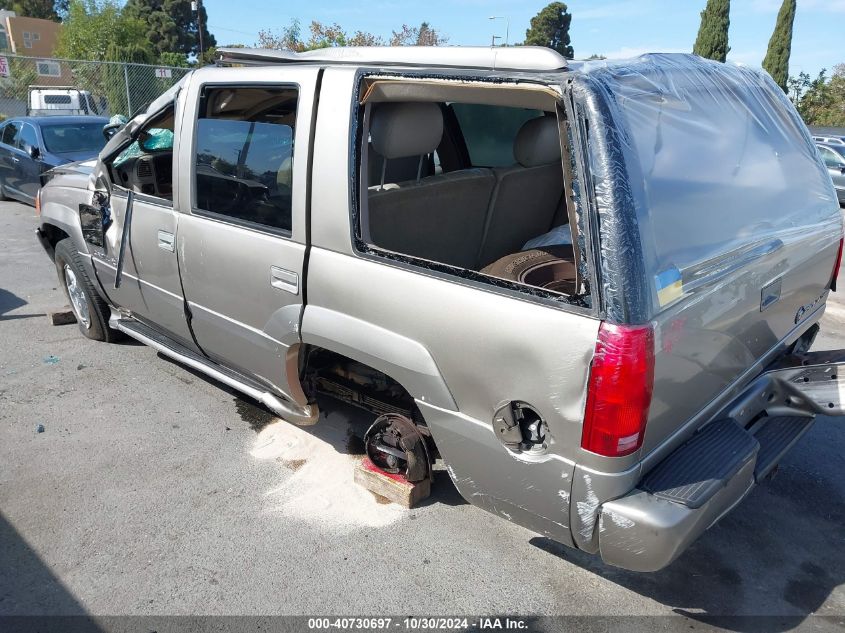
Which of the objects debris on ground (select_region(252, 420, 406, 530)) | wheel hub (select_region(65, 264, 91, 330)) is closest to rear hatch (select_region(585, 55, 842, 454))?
debris on ground (select_region(252, 420, 406, 530))

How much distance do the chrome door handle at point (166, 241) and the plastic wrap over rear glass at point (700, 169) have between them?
7.79ft

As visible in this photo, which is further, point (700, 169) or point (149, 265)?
point (149, 265)

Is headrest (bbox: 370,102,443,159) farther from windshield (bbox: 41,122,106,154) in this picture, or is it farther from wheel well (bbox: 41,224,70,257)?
windshield (bbox: 41,122,106,154)

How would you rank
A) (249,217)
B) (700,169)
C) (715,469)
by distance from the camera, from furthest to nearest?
(249,217) < (700,169) < (715,469)

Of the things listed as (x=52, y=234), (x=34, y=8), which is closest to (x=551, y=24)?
(x=52, y=234)

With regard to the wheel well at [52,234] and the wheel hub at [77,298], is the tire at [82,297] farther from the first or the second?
the wheel well at [52,234]

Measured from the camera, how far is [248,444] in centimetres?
373

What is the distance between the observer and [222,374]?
11.7 ft

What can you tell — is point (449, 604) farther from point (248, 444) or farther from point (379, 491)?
point (248, 444)

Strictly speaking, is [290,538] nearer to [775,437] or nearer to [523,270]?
[523,270]

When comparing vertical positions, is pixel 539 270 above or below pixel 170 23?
below

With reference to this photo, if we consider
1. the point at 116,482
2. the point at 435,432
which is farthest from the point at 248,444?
the point at 435,432

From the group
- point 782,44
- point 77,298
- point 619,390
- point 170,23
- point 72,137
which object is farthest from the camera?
point 170,23

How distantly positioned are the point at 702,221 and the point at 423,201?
1337 millimetres
